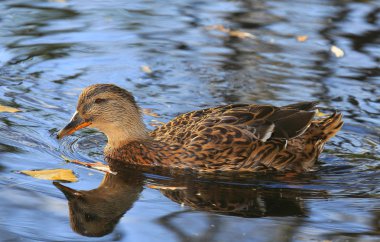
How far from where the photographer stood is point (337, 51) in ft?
42.7

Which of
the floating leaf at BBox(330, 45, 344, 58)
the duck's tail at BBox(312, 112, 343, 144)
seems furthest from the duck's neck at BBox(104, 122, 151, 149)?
the floating leaf at BBox(330, 45, 344, 58)

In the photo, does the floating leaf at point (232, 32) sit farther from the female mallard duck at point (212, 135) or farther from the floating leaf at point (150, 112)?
the female mallard duck at point (212, 135)

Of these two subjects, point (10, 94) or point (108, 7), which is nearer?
point (10, 94)

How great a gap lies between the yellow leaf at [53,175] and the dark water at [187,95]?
127 millimetres

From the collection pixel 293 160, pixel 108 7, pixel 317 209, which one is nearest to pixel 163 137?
pixel 293 160

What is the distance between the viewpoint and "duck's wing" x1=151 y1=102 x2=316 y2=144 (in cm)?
922

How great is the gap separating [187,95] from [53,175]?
10.2 ft

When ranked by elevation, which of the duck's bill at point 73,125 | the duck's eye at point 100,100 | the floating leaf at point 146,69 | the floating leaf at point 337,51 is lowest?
the floating leaf at point 337,51

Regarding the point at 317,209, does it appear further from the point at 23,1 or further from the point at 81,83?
the point at 23,1

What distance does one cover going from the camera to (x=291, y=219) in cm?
770

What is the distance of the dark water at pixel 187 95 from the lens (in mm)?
7574

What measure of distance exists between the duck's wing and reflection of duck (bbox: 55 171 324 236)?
66cm

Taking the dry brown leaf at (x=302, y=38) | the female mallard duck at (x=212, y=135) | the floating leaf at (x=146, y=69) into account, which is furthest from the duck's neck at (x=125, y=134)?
the dry brown leaf at (x=302, y=38)

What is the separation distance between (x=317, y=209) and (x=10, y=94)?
4.62 metres
